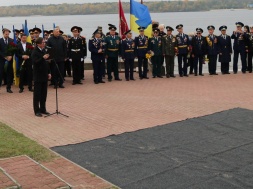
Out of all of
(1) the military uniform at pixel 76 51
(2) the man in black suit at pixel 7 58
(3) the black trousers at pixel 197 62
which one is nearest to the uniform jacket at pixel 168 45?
(3) the black trousers at pixel 197 62

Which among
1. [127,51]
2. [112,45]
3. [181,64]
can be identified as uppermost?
[112,45]

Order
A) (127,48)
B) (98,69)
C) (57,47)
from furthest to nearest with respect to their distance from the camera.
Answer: (127,48)
(98,69)
(57,47)

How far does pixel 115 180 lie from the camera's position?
5387 mm

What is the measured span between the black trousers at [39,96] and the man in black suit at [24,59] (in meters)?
3.13

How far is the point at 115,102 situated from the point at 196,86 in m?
3.51

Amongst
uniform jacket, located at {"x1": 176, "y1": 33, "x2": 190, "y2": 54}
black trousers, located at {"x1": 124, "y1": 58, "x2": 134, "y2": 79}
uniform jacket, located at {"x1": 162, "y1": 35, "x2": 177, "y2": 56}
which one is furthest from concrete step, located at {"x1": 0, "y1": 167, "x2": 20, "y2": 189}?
uniform jacket, located at {"x1": 176, "y1": 33, "x2": 190, "y2": 54}

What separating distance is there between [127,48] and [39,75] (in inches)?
220

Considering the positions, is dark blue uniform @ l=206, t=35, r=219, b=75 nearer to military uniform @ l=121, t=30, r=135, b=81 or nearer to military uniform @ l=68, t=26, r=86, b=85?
military uniform @ l=121, t=30, r=135, b=81

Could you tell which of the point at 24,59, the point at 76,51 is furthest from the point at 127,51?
the point at 24,59

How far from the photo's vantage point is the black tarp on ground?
535 cm

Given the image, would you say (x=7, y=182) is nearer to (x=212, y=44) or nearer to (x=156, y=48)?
(x=156, y=48)

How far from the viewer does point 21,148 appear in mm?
6602

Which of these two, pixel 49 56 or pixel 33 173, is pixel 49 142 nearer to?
pixel 33 173

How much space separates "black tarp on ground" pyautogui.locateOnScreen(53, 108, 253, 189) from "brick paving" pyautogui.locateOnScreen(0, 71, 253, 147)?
1.96ft
